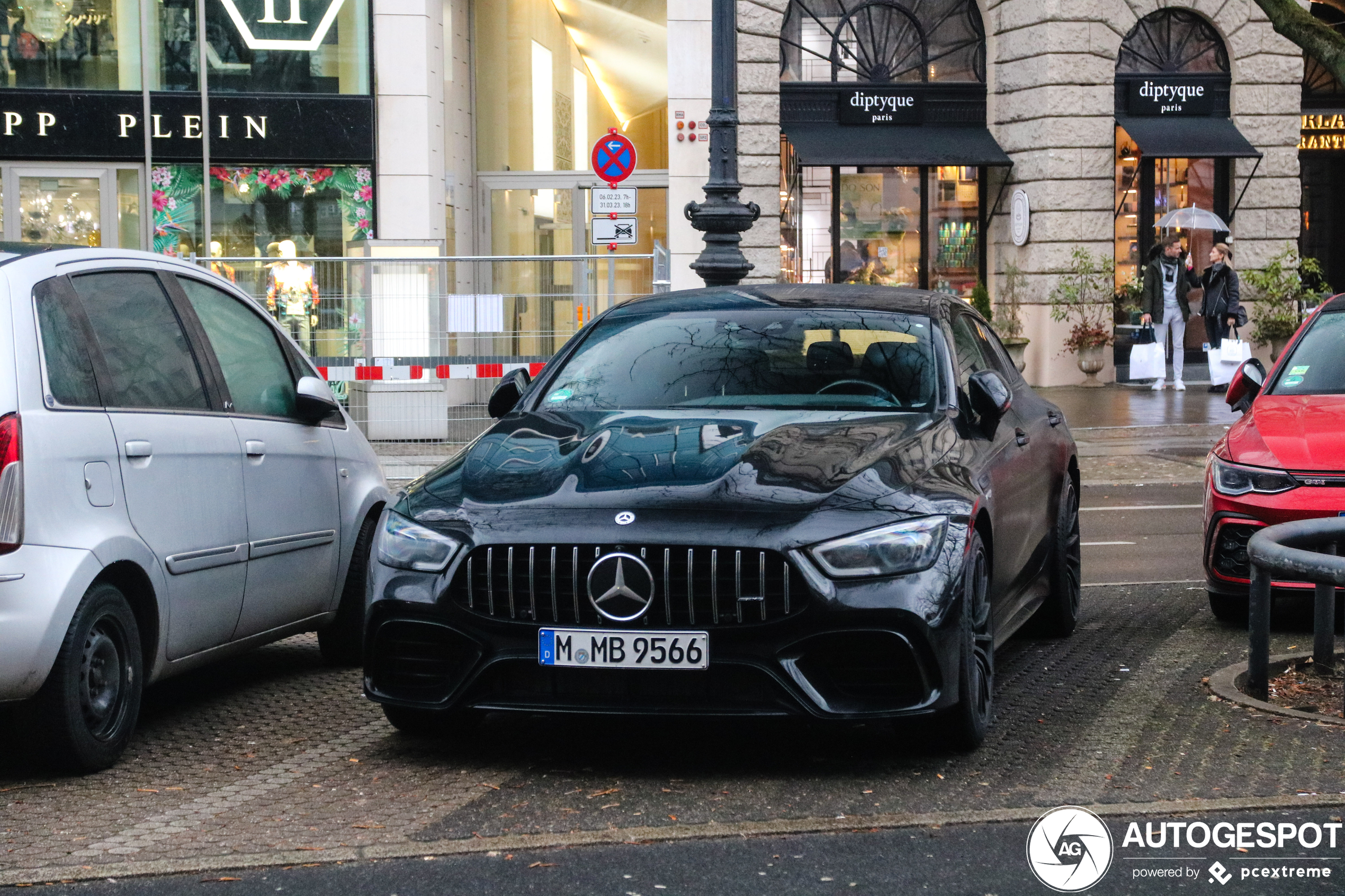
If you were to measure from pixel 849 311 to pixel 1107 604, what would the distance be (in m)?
2.73

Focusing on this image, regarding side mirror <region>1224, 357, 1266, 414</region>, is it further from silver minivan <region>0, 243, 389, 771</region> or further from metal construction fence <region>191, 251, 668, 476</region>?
metal construction fence <region>191, 251, 668, 476</region>

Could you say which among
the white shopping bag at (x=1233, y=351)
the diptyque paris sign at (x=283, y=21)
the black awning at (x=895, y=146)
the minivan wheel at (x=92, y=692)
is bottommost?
the minivan wheel at (x=92, y=692)

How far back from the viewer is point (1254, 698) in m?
6.11

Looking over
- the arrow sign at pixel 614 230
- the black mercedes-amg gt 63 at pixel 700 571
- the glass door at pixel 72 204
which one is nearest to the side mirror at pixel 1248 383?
the black mercedes-amg gt 63 at pixel 700 571

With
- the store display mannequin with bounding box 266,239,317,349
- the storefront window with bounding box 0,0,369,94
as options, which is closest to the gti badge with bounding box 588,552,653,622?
the store display mannequin with bounding box 266,239,317,349

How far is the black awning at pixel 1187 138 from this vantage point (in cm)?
2483

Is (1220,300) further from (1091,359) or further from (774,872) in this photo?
(774,872)

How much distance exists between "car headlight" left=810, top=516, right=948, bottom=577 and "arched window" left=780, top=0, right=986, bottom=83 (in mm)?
21200

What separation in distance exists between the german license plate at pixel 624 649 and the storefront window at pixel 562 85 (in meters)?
19.8

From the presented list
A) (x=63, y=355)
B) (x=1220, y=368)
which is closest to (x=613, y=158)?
(x=1220, y=368)

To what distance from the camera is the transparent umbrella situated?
2431 centimetres

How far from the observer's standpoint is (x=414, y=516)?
5.29 m

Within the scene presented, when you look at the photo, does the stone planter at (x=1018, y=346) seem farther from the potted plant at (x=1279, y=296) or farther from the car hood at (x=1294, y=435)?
the car hood at (x=1294, y=435)

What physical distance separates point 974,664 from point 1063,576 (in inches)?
91.7
